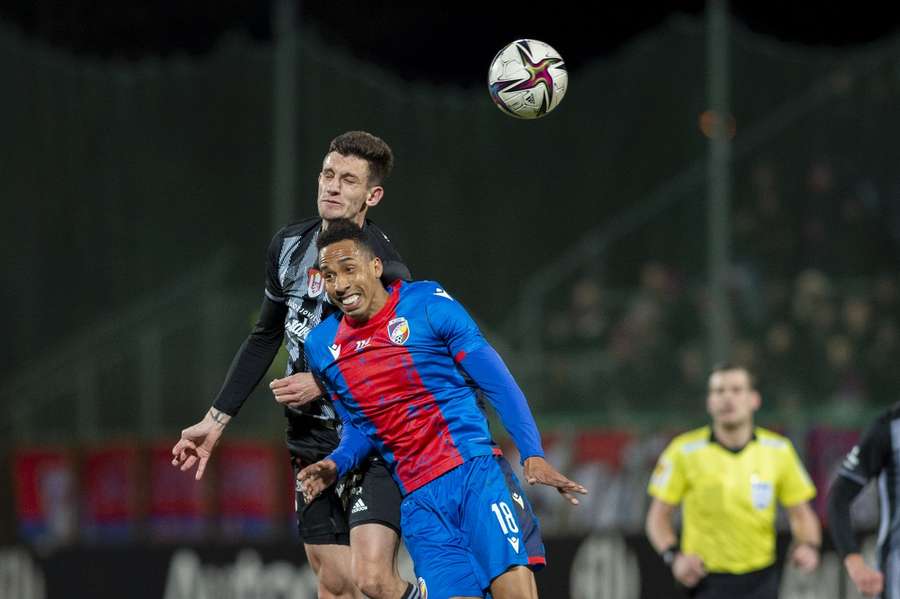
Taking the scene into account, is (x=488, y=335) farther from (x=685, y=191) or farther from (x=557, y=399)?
(x=685, y=191)

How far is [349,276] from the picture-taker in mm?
5617

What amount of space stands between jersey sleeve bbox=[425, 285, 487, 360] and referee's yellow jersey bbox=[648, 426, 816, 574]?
310 cm

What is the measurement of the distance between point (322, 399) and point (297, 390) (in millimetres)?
246

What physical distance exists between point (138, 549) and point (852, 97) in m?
6.69

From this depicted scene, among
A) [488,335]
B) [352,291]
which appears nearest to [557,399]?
[488,335]

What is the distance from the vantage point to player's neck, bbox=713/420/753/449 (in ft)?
27.8

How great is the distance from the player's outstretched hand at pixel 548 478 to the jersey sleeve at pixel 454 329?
0.50 metres

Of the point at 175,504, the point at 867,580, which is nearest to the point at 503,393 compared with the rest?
the point at 867,580

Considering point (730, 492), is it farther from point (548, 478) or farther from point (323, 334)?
point (548, 478)

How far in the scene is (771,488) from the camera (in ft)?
27.6

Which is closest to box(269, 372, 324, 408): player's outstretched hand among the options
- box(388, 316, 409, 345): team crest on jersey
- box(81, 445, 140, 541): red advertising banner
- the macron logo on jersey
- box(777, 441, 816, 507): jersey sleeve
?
box(388, 316, 409, 345): team crest on jersey

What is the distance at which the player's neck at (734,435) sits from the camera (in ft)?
27.8

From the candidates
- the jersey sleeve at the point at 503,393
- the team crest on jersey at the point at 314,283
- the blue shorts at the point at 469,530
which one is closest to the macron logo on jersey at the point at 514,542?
the blue shorts at the point at 469,530

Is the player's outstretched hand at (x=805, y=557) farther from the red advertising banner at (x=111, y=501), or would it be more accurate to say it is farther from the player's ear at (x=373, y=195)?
the red advertising banner at (x=111, y=501)
